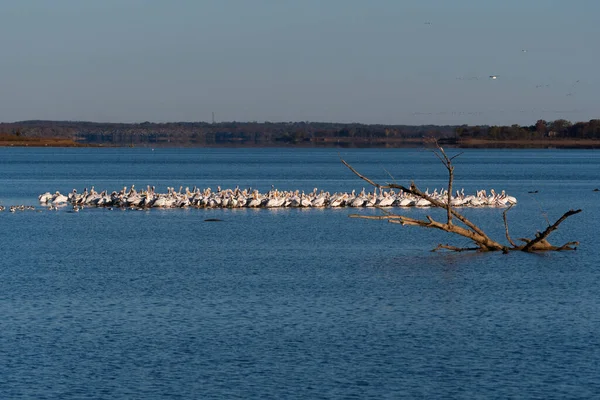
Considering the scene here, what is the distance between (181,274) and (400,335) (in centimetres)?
776

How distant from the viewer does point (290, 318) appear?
17.3 m

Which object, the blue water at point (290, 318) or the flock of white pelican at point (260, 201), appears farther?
the flock of white pelican at point (260, 201)

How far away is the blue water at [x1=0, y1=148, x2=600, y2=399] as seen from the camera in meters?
13.4

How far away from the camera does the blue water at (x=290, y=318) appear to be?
44.0ft

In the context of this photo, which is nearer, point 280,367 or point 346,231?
point 280,367

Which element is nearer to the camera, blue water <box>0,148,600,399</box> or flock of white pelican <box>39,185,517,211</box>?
blue water <box>0,148,600,399</box>

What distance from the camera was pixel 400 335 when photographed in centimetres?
1606

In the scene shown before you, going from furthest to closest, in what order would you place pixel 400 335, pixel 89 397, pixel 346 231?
1. pixel 346 231
2. pixel 400 335
3. pixel 89 397

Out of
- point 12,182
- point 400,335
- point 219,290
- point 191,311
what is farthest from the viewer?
point 12,182

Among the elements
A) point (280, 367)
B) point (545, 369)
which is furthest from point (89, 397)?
point (545, 369)

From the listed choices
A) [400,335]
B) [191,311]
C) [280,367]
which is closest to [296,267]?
[191,311]

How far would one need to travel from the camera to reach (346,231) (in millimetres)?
32250

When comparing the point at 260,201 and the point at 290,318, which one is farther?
the point at 260,201

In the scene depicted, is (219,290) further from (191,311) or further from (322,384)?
(322,384)
